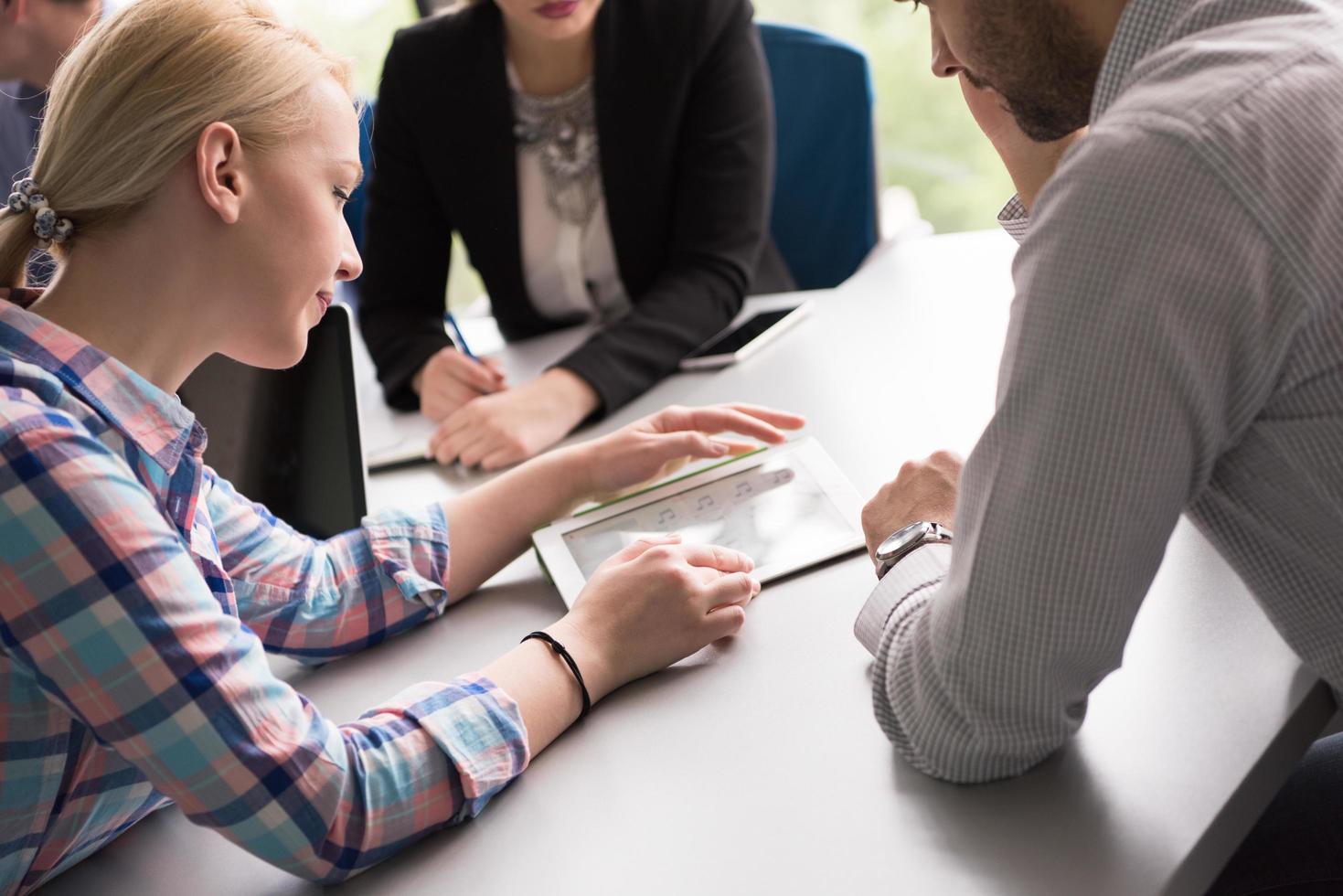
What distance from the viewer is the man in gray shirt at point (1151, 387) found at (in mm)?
662

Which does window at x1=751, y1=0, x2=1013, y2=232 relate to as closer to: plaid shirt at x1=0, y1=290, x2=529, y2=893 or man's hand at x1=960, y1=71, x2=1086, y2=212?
man's hand at x1=960, y1=71, x2=1086, y2=212

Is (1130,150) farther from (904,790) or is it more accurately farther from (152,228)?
(152,228)

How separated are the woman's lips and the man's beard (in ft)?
2.82

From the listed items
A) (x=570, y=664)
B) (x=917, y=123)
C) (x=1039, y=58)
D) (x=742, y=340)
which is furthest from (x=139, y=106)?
(x=917, y=123)

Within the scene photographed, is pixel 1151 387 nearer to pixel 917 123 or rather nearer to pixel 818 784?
pixel 818 784

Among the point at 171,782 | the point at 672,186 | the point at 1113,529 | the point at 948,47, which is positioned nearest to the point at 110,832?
the point at 171,782

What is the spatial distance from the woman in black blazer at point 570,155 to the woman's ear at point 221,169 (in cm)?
→ 75

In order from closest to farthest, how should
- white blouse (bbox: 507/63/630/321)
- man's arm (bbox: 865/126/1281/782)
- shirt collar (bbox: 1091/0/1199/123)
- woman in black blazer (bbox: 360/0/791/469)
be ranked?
man's arm (bbox: 865/126/1281/782), shirt collar (bbox: 1091/0/1199/123), woman in black blazer (bbox: 360/0/791/469), white blouse (bbox: 507/63/630/321)

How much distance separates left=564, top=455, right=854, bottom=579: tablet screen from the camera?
3.64 feet

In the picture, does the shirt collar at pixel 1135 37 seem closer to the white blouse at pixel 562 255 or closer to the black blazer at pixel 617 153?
the black blazer at pixel 617 153

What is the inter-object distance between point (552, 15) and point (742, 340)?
0.51 metres

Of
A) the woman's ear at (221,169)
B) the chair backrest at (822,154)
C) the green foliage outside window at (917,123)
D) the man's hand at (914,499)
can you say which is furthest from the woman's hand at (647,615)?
the green foliage outside window at (917,123)

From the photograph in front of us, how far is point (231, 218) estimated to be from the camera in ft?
2.93

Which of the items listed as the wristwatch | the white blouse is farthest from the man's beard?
the white blouse
